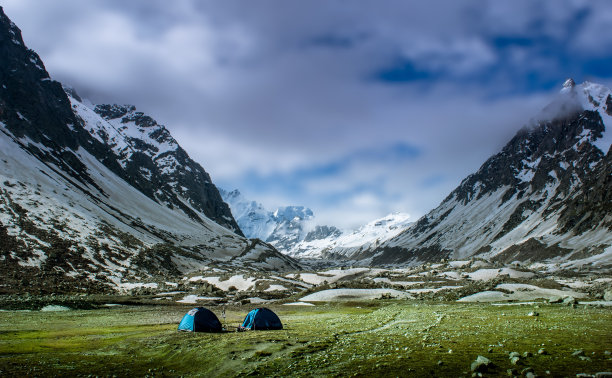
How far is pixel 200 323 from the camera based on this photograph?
118ft

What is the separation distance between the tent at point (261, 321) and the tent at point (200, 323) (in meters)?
3.07

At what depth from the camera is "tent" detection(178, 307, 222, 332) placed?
117ft

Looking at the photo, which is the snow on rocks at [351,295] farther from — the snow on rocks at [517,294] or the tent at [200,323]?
the tent at [200,323]

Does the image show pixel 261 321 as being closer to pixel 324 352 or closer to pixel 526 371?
pixel 324 352

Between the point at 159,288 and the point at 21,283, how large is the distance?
→ 1191 inches

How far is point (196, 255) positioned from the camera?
7485 inches

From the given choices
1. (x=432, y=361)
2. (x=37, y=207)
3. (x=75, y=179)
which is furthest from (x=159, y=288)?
(x=75, y=179)

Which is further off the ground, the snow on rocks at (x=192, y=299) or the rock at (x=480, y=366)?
the rock at (x=480, y=366)

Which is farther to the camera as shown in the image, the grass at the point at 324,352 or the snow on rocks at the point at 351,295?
the snow on rocks at the point at 351,295

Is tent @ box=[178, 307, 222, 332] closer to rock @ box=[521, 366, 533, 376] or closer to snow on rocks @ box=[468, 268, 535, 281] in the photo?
rock @ box=[521, 366, 533, 376]

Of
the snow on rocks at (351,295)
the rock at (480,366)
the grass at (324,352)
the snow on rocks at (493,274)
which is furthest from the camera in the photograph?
the snow on rocks at (493,274)

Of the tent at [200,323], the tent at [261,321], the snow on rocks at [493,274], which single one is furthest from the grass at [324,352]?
the snow on rocks at [493,274]

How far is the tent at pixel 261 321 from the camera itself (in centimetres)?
3766

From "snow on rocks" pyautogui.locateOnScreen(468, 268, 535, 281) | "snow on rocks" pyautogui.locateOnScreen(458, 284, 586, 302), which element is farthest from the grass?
"snow on rocks" pyautogui.locateOnScreen(468, 268, 535, 281)
